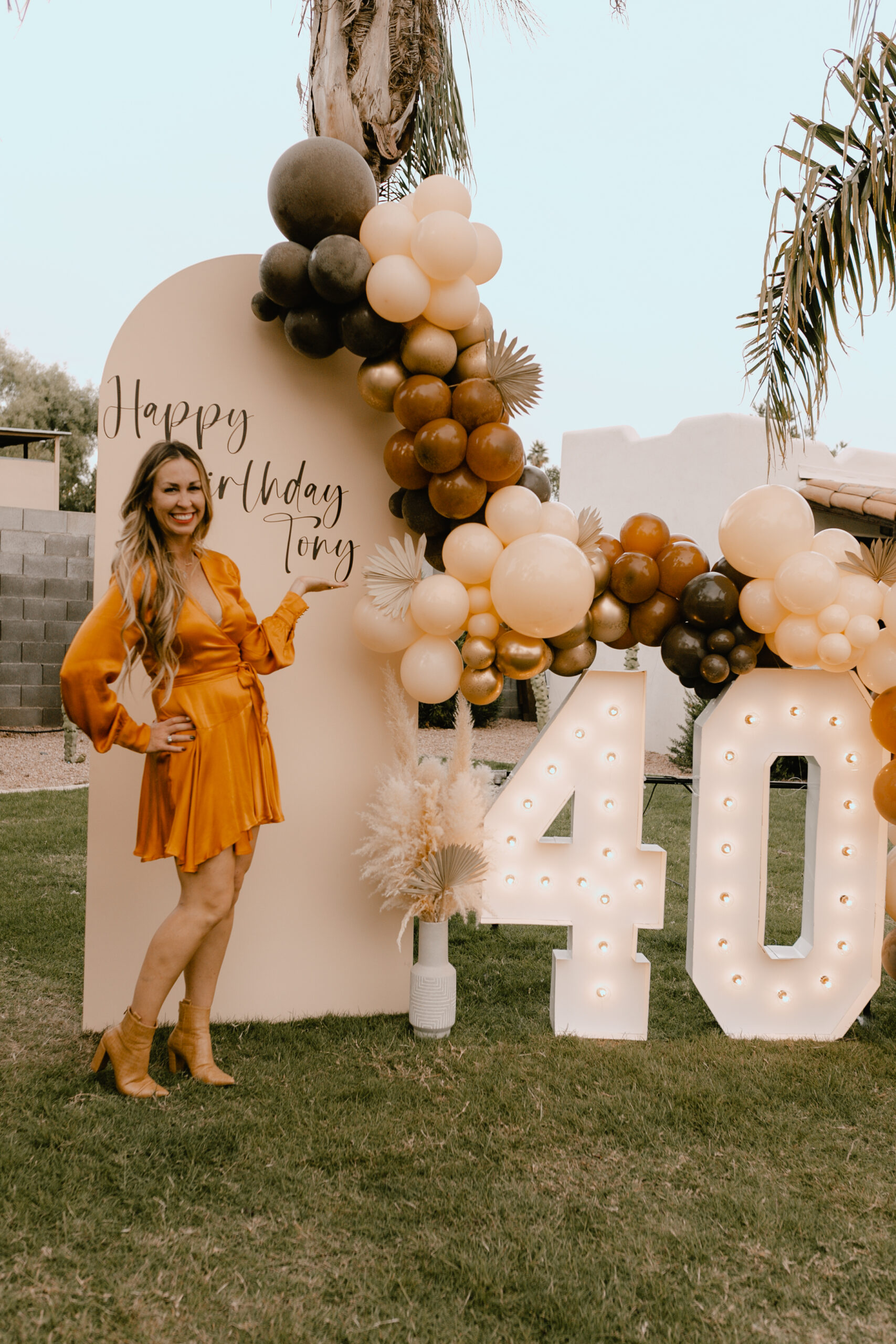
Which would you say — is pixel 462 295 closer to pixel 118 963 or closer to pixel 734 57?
pixel 118 963

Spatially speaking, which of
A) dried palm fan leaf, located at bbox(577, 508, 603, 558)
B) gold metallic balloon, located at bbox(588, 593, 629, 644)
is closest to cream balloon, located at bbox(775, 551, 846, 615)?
gold metallic balloon, located at bbox(588, 593, 629, 644)

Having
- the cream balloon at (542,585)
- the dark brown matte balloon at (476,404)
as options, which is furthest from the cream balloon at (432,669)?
the dark brown matte balloon at (476,404)

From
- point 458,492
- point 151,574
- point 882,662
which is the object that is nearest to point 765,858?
point 882,662

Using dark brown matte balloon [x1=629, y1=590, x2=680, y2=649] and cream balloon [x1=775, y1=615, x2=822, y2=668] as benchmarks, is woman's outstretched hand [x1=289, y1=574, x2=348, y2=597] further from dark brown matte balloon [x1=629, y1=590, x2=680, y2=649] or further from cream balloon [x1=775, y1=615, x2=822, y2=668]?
cream balloon [x1=775, y1=615, x2=822, y2=668]

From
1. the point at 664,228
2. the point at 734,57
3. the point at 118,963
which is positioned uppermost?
the point at 664,228

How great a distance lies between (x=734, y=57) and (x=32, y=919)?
6.60 metres

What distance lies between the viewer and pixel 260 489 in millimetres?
3199

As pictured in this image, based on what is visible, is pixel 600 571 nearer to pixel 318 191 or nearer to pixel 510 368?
pixel 510 368

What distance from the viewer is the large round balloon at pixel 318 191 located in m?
2.79

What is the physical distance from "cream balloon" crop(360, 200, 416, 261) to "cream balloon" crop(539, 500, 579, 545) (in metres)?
0.95

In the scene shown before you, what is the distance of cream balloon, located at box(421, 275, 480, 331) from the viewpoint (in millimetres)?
2848

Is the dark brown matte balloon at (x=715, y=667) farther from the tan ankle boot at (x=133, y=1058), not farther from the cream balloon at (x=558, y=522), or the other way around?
the tan ankle boot at (x=133, y=1058)

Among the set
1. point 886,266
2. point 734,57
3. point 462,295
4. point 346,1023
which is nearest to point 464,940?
point 346,1023

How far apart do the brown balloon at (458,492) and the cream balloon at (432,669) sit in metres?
0.43
